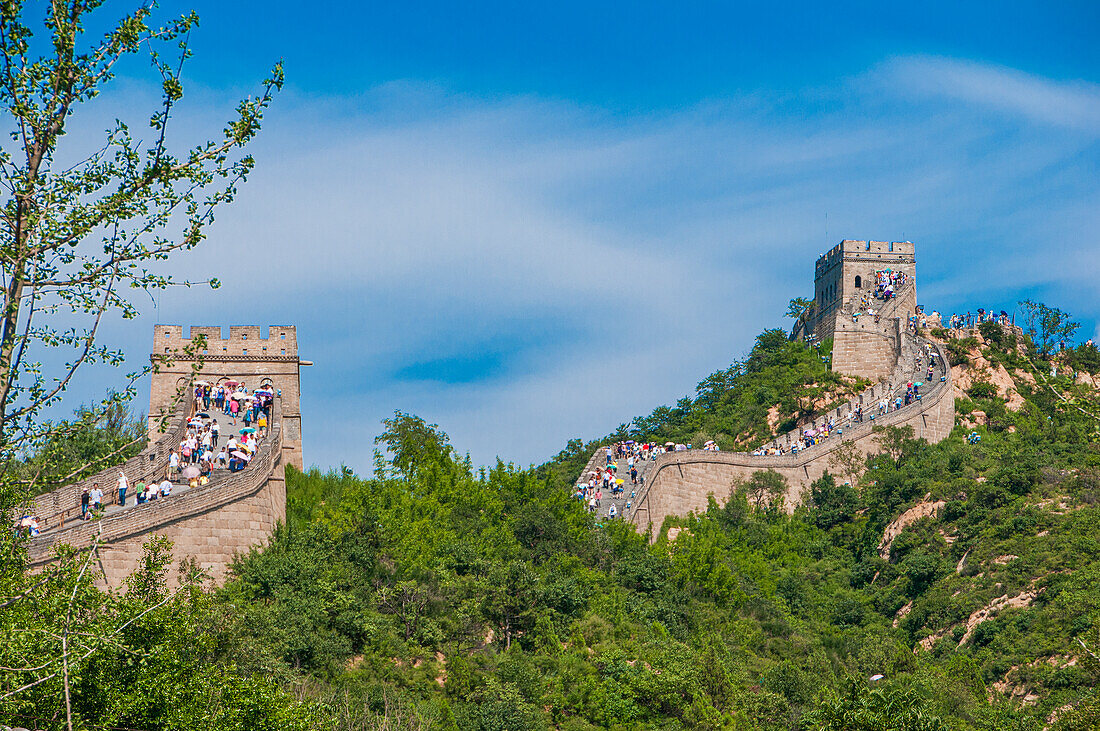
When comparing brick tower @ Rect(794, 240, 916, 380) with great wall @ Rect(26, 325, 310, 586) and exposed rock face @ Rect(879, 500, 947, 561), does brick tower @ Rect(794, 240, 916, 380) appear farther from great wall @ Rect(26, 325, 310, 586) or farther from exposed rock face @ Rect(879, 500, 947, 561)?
great wall @ Rect(26, 325, 310, 586)

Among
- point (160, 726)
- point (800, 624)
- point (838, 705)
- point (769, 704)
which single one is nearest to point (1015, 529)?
point (800, 624)

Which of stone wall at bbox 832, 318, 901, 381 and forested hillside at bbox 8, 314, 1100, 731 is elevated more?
stone wall at bbox 832, 318, 901, 381

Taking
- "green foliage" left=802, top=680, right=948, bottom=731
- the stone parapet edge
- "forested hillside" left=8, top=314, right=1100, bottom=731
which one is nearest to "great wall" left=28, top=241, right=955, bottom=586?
the stone parapet edge

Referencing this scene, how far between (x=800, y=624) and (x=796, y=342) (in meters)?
33.3

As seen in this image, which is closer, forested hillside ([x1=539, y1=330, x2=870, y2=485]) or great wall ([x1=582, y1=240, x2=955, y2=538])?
great wall ([x1=582, y1=240, x2=955, y2=538])

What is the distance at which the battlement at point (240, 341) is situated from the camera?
45.4m

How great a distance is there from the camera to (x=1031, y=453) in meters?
59.1

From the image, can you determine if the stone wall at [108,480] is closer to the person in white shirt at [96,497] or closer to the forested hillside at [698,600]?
the person in white shirt at [96,497]

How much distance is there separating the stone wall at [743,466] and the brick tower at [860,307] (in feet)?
20.8

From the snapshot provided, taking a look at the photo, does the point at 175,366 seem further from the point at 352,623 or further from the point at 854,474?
the point at 854,474

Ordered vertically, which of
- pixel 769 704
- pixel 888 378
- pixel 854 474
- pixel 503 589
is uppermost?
pixel 888 378

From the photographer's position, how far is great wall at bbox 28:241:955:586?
3183cm

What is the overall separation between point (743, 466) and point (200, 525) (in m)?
29.5

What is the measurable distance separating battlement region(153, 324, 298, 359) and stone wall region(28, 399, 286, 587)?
27.9 feet
